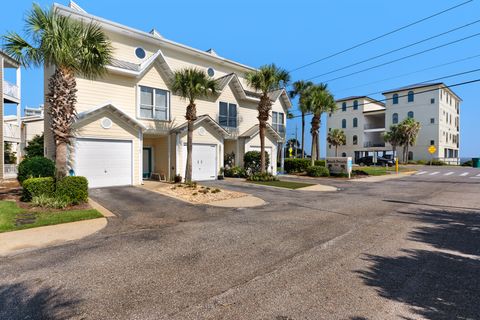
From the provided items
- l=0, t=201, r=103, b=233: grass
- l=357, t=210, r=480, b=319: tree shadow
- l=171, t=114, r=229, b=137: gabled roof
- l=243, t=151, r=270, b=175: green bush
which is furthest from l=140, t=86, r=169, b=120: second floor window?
l=357, t=210, r=480, b=319: tree shadow

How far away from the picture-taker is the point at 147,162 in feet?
66.3

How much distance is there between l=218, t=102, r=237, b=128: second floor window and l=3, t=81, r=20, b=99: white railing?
16212 mm

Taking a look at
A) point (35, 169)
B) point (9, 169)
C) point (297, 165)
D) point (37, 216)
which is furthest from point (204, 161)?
point (9, 169)

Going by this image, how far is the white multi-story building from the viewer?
47125 mm

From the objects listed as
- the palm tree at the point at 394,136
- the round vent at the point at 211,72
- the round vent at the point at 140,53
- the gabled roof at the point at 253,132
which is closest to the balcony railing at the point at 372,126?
the palm tree at the point at 394,136

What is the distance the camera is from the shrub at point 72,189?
31.1 ft

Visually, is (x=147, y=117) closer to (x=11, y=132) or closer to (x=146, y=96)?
(x=146, y=96)

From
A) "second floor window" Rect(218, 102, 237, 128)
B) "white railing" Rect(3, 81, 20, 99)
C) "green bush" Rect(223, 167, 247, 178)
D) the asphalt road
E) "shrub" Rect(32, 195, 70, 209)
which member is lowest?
the asphalt road

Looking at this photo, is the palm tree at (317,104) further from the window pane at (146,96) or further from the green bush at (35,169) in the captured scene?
the green bush at (35,169)

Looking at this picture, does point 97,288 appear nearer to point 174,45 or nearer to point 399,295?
point 399,295

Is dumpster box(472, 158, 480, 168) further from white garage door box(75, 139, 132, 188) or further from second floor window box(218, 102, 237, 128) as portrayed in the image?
white garage door box(75, 139, 132, 188)

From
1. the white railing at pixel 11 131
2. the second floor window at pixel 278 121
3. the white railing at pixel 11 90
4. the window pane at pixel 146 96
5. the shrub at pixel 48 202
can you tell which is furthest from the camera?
the second floor window at pixel 278 121

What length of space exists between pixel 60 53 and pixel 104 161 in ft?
23.6

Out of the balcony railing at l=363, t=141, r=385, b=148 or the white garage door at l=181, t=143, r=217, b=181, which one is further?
the balcony railing at l=363, t=141, r=385, b=148
